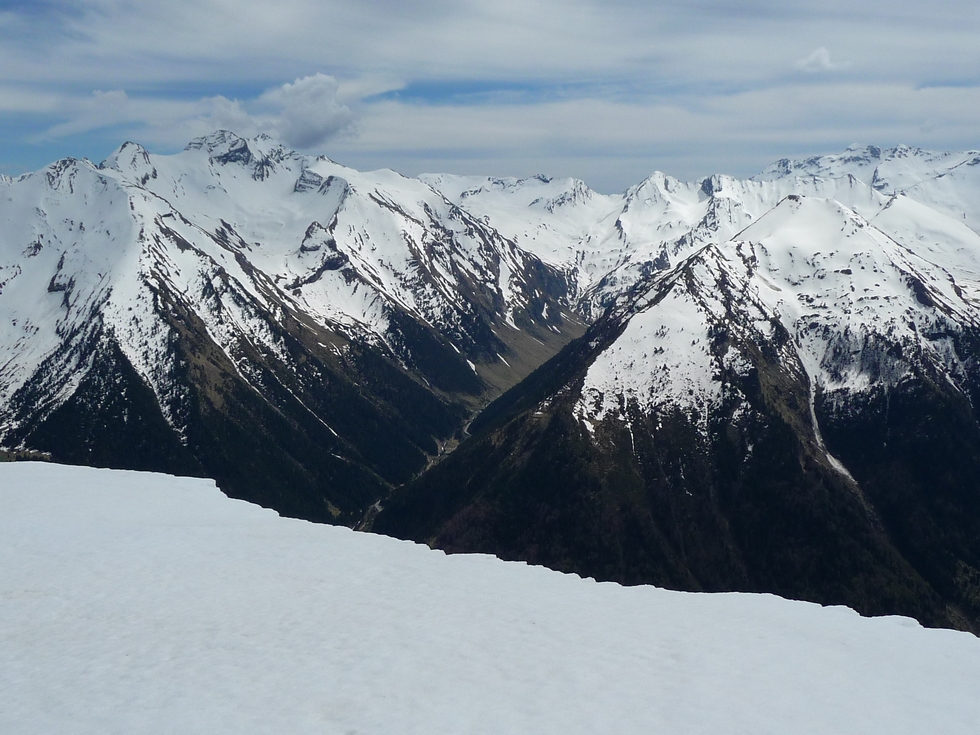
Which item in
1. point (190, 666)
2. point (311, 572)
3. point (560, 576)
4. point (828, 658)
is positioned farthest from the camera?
point (560, 576)

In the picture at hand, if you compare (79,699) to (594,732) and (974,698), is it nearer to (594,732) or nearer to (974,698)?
(594,732)

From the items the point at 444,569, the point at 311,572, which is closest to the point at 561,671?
the point at 444,569

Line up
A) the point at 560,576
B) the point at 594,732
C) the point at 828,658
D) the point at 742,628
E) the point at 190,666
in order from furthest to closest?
the point at 560,576
the point at 742,628
the point at 828,658
the point at 190,666
the point at 594,732

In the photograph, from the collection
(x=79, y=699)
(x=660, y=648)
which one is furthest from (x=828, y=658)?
(x=79, y=699)

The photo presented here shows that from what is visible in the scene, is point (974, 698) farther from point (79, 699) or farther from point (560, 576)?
point (79, 699)

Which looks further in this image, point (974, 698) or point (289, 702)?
point (974, 698)

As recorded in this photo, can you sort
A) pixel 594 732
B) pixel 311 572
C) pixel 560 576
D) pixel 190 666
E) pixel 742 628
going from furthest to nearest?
1. pixel 560 576
2. pixel 311 572
3. pixel 742 628
4. pixel 190 666
5. pixel 594 732
